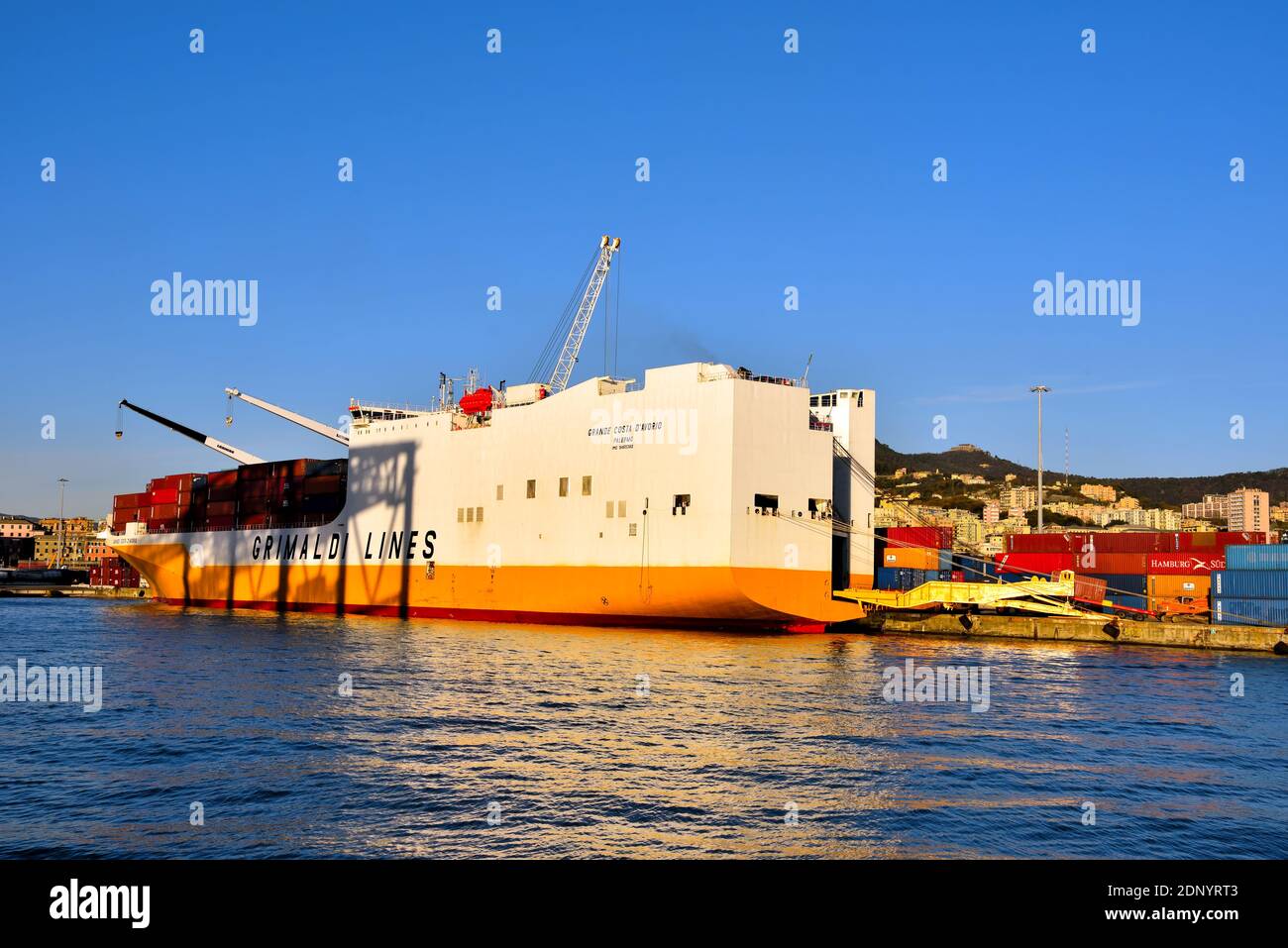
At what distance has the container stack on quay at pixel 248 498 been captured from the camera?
7012 cm

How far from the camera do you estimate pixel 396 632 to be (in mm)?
47844

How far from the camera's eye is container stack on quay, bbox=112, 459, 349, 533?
7012cm

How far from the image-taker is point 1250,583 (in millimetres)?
45875

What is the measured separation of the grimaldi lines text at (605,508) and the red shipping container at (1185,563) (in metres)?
14.7

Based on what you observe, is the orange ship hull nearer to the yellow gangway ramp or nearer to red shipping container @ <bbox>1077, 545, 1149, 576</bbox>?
the yellow gangway ramp

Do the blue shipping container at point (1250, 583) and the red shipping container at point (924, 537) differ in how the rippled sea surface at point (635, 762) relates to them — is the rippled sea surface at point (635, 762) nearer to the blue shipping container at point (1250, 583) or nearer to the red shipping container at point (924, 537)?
the blue shipping container at point (1250, 583)

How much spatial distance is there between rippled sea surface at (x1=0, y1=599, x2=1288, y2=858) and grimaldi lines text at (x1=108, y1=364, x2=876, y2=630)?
11963 mm

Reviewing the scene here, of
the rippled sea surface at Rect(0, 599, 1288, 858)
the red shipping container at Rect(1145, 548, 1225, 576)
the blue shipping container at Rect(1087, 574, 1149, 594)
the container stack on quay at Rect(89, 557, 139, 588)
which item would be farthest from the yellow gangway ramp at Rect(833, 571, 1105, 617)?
the container stack on quay at Rect(89, 557, 139, 588)

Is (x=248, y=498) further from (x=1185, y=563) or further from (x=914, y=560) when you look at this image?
(x=1185, y=563)

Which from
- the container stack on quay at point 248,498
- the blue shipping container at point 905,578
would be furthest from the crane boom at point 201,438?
the blue shipping container at point 905,578

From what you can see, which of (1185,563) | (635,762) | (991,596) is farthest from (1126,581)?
(635,762)
